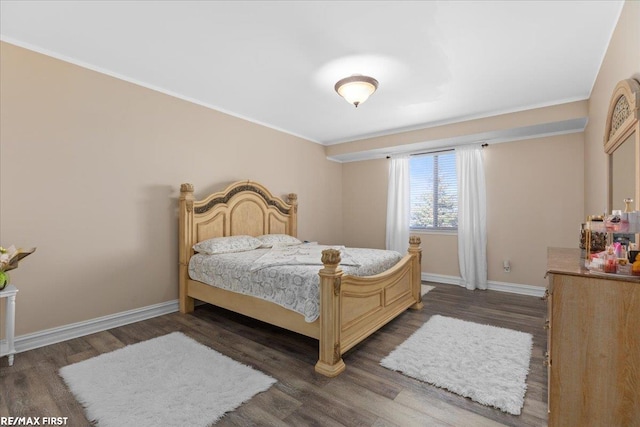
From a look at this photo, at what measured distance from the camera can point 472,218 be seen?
15.0ft

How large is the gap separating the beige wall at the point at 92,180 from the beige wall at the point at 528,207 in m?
3.98

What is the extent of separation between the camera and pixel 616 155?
85.3 inches

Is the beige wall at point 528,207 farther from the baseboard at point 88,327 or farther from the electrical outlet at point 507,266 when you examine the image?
the baseboard at point 88,327

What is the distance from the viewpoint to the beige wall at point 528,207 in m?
3.98

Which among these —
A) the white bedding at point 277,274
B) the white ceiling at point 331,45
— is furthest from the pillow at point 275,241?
the white ceiling at point 331,45

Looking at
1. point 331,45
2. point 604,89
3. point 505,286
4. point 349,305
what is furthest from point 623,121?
→ point 505,286

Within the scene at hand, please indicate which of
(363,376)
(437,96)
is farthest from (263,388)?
(437,96)

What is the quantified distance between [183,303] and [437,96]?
3.82 m

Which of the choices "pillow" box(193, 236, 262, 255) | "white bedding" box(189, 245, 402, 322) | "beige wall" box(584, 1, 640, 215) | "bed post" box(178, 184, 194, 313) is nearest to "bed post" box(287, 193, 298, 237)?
"pillow" box(193, 236, 262, 255)

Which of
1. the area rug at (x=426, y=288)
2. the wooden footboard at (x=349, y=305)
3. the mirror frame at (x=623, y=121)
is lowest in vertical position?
the area rug at (x=426, y=288)

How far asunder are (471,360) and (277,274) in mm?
1688

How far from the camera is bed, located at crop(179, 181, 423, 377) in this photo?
7.13ft

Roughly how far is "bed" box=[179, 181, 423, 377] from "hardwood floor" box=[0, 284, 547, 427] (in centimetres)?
19

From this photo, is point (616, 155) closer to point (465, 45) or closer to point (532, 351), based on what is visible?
point (465, 45)
